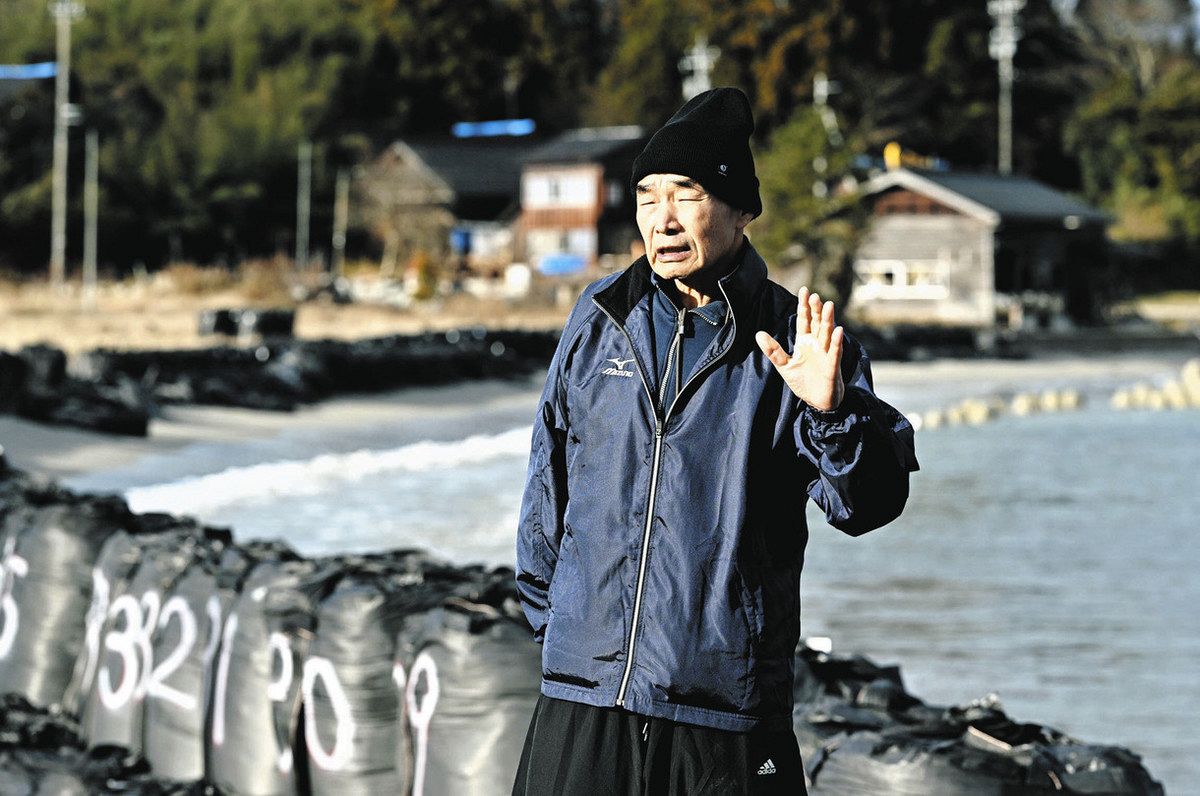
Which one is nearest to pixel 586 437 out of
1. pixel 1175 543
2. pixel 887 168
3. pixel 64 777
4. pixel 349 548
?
pixel 64 777

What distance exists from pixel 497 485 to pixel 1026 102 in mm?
49821

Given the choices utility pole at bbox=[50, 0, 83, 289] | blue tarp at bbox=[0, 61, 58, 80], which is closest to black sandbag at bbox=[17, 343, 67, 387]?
utility pole at bbox=[50, 0, 83, 289]

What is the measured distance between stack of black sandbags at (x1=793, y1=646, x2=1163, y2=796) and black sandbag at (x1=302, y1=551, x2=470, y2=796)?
1.04 meters

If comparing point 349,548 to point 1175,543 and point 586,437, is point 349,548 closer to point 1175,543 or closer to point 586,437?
point 1175,543

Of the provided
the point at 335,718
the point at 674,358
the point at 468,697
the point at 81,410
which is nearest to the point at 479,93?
the point at 81,410

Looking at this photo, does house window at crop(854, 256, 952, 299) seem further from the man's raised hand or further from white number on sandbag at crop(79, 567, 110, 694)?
the man's raised hand

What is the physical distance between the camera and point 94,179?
49.4 m

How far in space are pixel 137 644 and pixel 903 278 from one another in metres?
45.2

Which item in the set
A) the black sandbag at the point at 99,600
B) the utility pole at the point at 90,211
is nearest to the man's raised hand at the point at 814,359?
the black sandbag at the point at 99,600

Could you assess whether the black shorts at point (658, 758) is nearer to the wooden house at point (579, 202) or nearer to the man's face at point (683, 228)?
the man's face at point (683, 228)

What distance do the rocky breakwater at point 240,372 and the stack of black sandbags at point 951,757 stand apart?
48.5ft

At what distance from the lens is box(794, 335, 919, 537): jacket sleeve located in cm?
275

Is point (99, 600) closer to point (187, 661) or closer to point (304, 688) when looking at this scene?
point (187, 661)

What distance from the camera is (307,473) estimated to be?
18.5 m
